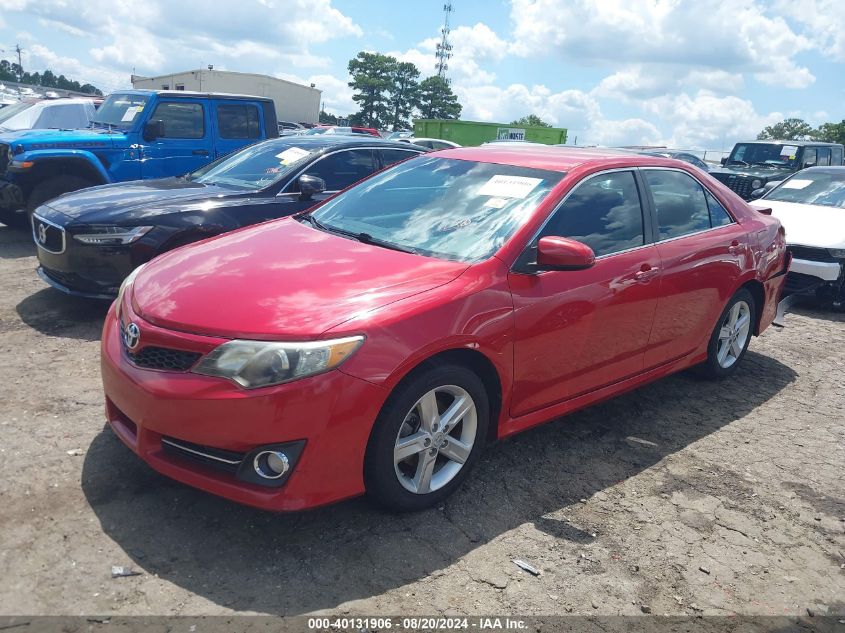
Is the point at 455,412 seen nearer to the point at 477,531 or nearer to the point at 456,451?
the point at 456,451

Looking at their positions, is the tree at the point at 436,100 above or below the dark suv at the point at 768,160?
above

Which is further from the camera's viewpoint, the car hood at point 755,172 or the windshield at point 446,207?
the car hood at point 755,172

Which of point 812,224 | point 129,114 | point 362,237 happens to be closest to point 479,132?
point 129,114

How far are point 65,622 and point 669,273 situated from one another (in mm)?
3479

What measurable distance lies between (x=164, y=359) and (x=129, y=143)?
22.6 ft

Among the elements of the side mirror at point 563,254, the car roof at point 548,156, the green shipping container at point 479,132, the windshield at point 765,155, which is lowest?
the side mirror at point 563,254

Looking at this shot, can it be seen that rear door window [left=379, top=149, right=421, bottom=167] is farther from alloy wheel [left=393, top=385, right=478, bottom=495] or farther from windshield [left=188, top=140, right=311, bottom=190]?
alloy wheel [left=393, top=385, right=478, bottom=495]

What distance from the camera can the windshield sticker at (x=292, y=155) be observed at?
6.21 meters

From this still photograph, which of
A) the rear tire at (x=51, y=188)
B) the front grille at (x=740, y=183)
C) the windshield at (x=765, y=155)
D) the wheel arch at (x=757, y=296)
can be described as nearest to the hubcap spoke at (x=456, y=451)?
the wheel arch at (x=757, y=296)

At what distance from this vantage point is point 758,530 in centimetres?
322

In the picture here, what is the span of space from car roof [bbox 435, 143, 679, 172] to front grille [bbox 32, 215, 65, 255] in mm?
3084

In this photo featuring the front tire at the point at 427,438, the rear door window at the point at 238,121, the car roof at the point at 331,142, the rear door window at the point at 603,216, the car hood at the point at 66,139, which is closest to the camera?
the front tire at the point at 427,438

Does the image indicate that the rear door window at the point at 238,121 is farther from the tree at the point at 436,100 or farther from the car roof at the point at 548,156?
the tree at the point at 436,100

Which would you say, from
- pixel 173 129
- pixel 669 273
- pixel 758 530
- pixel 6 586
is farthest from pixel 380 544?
pixel 173 129
